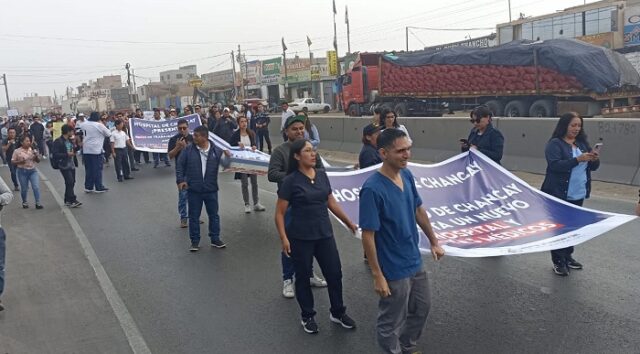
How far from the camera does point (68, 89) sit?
18988 cm

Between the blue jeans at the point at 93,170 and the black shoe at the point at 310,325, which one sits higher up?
the blue jeans at the point at 93,170

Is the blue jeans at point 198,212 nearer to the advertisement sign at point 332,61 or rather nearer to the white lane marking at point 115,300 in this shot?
the white lane marking at point 115,300

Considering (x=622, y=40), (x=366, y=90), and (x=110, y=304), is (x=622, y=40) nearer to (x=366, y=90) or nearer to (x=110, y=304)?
(x=366, y=90)

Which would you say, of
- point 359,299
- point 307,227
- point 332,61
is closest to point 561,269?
point 359,299

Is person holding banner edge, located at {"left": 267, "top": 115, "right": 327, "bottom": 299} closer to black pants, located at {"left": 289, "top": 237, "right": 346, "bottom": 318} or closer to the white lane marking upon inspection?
black pants, located at {"left": 289, "top": 237, "right": 346, "bottom": 318}

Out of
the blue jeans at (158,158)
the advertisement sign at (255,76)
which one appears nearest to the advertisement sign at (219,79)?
the advertisement sign at (255,76)

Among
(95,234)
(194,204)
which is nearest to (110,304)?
(194,204)

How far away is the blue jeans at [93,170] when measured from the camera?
1271 cm

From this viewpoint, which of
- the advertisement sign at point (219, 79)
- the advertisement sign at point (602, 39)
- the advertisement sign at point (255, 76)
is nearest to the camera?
the advertisement sign at point (602, 39)

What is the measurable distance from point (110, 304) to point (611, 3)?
3498cm

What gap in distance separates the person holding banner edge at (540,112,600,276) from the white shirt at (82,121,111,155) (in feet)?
31.9

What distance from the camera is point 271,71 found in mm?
72125

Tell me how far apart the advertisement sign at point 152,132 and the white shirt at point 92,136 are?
425 cm

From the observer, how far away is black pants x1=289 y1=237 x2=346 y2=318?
4.75m
